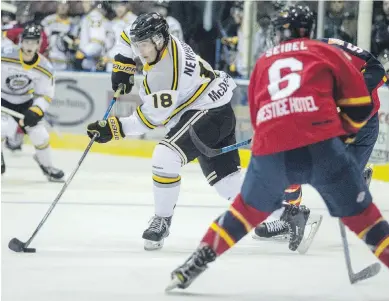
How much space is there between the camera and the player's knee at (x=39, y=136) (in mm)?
6633

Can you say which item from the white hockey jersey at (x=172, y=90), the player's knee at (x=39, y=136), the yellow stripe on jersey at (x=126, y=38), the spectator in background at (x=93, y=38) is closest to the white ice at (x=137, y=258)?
the player's knee at (x=39, y=136)

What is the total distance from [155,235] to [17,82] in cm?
286

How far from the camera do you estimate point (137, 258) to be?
401 centimetres

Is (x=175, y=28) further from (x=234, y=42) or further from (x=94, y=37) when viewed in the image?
(x=94, y=37)

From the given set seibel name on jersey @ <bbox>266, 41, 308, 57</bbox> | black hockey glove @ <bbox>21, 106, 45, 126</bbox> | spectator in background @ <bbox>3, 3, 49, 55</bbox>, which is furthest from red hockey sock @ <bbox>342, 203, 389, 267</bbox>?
spectator in background @ <bbox>3, 3, 49, 55</bbox>

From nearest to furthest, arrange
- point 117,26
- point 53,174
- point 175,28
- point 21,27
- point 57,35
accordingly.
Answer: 1. point 53,174
2. point 175,28
3. point 21,27
4. point 117,26
5. point 57,35

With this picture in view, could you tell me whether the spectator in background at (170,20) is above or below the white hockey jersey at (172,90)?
below

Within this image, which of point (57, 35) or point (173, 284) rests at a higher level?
point (173, 284)

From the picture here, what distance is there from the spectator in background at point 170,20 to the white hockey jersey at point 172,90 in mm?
4108

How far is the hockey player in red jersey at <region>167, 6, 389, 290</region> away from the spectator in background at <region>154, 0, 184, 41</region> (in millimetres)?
5247

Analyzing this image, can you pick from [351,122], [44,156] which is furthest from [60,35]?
[351,122]

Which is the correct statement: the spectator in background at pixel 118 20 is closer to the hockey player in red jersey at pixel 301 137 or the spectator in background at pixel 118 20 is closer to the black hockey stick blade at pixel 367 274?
the black hockey stick blade at pixel 367 274

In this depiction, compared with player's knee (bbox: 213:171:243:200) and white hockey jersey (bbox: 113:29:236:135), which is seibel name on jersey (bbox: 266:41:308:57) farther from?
player's knee (bbox: 213:171:243:200)

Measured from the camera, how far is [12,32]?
8.21m
